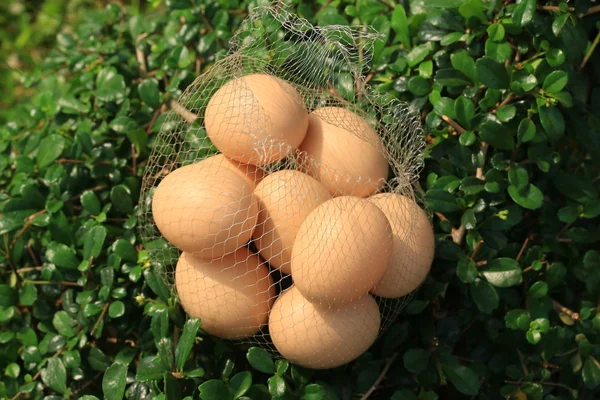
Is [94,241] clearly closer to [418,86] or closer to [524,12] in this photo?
[418,86]

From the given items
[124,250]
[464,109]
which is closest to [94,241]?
[124,250]

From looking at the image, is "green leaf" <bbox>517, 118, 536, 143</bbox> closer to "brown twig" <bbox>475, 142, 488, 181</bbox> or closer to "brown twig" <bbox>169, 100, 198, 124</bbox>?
"brown twig" <bbox>475, 142, 488, 181</bbox>

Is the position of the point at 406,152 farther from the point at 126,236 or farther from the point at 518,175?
the point at 126,236

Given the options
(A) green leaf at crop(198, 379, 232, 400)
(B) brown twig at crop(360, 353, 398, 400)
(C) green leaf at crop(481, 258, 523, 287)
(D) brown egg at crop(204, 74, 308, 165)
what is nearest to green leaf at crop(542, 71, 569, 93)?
(C) green leaf at crop(481, 258, 523, 287)

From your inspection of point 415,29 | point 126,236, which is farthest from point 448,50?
point 126,236

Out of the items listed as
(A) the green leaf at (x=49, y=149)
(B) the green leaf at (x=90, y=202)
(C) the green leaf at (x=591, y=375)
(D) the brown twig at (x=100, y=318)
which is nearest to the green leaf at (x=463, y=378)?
(C) the green leaf at (x=591, y=375)
